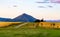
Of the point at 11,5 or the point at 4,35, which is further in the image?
the point at 11,5

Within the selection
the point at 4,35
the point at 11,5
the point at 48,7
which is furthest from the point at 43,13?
→ the point at 4,35

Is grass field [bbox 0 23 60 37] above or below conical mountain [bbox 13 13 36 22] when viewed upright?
below

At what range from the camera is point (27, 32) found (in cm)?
171

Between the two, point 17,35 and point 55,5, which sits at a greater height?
point 55,5

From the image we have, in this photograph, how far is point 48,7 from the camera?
1802 mm

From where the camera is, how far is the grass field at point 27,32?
1.68m

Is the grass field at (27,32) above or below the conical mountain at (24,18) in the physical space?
below

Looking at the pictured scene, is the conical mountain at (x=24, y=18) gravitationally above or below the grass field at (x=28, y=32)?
above

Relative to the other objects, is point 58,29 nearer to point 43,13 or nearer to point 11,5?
point 43,13

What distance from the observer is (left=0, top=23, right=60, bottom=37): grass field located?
1.68m

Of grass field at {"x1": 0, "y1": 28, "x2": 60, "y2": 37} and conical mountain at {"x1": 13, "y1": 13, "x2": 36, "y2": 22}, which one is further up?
conical mountain at {"x1": 13, "y1": 13, "x2": 36, "y2": 22}

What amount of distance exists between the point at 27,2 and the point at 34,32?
33 centimetres

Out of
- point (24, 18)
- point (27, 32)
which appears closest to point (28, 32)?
point (27, 32)

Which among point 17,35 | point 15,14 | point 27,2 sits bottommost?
point 17,35
